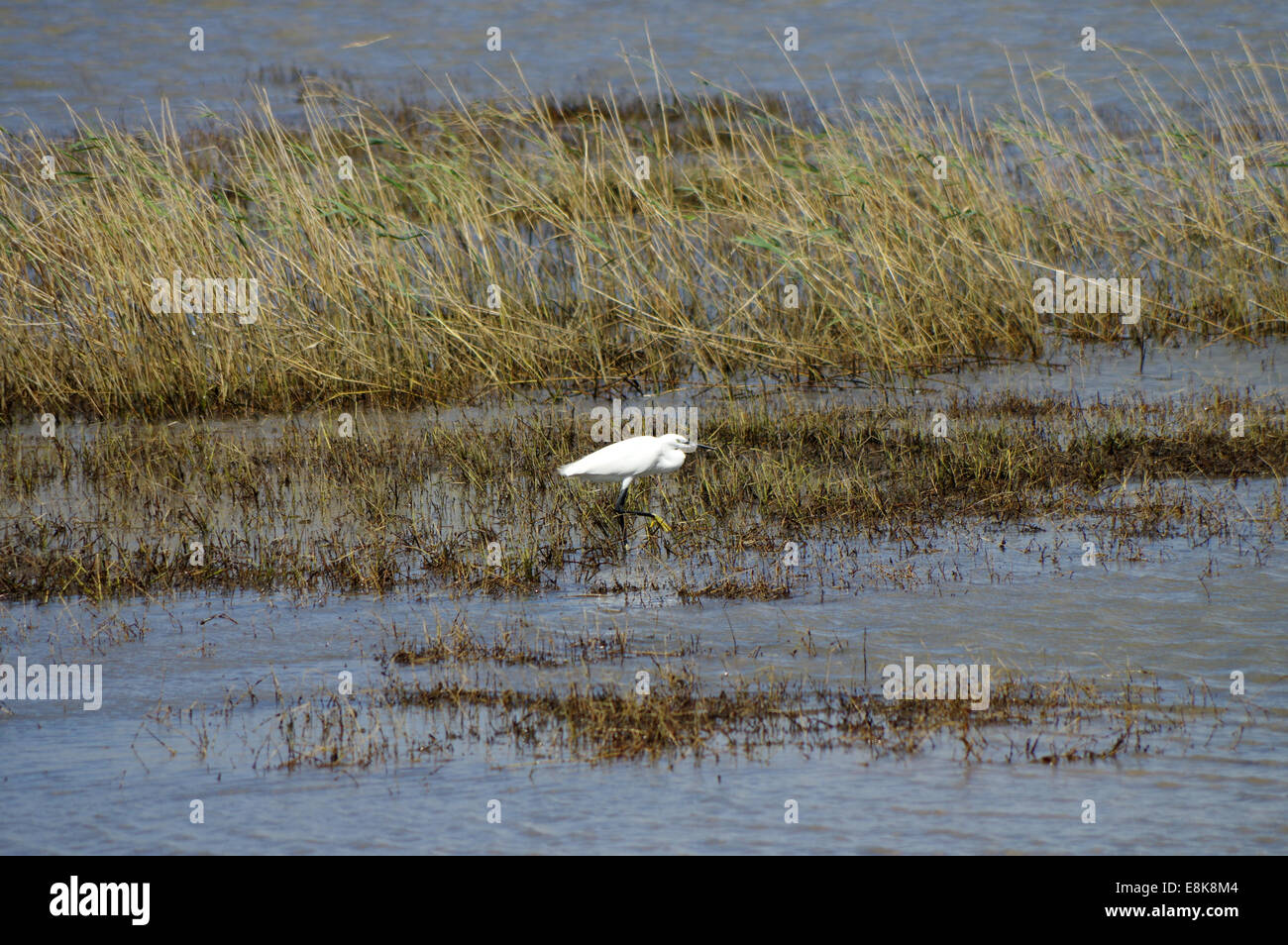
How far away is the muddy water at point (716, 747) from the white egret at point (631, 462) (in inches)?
16.0

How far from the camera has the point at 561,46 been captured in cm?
2725

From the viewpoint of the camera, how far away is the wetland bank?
406 centimetres

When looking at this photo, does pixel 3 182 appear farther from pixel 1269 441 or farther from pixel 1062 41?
pixel 1062 41

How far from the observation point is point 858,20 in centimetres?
2844

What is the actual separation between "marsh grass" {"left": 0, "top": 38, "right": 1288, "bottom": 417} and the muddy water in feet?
11.1

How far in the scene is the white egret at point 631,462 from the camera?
20.8 feet

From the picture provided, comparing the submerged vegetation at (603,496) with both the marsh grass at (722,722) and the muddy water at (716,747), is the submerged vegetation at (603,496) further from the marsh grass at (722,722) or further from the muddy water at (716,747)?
the marsh grass at (722,722)

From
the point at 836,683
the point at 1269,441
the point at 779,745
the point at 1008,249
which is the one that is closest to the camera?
the point at 779,745

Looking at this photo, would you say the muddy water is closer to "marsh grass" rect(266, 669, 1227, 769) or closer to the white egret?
"marsh grass" rect(266, 669, 1227, 769)

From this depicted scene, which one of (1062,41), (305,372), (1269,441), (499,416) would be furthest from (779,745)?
(1062,41)

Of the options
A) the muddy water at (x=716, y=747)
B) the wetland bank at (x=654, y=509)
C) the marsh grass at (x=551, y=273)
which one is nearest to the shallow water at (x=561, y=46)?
the marsh grass at (x=551, y=273)

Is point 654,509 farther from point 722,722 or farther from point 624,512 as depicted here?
point 722,722

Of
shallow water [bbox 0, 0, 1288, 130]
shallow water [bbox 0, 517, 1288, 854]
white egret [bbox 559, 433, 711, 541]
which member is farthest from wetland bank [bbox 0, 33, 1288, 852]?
shallow water [bbox 0, 0, 1288, 130]

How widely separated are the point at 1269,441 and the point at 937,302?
2735 mm
